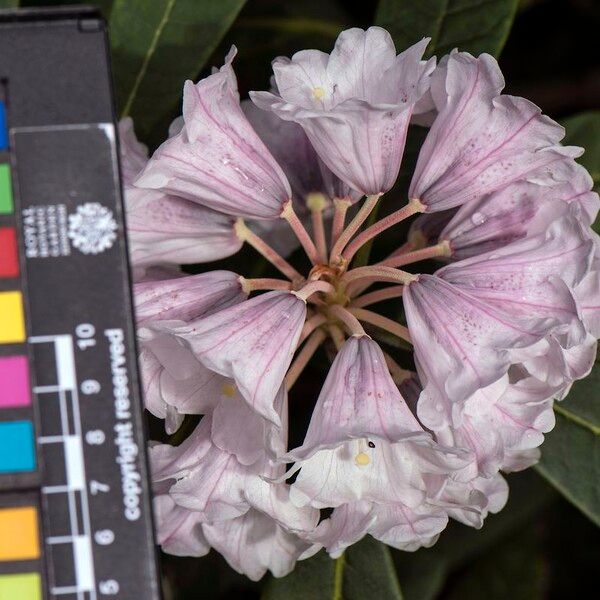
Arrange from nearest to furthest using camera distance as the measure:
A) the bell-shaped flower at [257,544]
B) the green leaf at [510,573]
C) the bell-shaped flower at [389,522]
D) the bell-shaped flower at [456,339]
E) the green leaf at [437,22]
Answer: the bell-shaped flower at [456,339]
the bell-shaped flower at [389,522]
the bell-shaped flower at [257,544]
the green leaf at [437,22]
the green leaf at [510,573]

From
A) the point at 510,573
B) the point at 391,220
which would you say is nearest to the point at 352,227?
the point at 391,220

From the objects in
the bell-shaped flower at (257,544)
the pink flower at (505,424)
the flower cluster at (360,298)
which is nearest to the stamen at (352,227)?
the flower cluster at (360,298)

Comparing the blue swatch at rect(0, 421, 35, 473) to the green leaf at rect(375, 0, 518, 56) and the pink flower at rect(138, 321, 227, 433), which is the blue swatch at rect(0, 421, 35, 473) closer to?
the pink flower at rect(138, 321, 227, 433)

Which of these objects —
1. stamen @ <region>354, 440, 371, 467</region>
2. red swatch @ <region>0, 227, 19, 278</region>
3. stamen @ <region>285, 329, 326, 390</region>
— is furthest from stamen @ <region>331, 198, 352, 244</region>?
red swatch @ <region>0, 227, 19, 278</region>

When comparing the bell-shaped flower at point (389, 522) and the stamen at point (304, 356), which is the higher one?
the stamen at point (304, 356)

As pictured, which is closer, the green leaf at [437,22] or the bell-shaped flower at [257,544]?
the bell-shaped flower at [257,544]

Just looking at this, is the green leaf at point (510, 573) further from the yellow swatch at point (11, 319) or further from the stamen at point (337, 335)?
the yellow swatch at point (11, 319)
